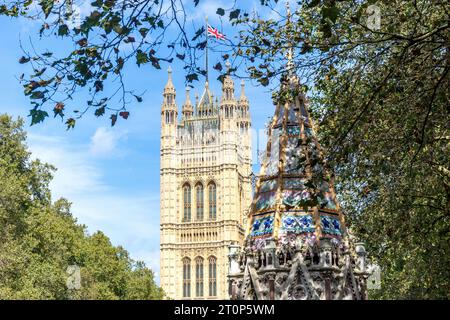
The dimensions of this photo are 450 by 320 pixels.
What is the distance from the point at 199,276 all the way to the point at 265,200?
322ft

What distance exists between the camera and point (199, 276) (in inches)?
4456

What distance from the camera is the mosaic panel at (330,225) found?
15609 millimetres

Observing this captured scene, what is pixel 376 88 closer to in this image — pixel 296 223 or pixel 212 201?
pixel 296 223

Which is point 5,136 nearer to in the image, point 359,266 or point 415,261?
point 415,261

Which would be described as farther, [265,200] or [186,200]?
[186,200]

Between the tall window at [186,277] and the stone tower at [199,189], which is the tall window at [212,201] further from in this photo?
the tall window at [186,277]

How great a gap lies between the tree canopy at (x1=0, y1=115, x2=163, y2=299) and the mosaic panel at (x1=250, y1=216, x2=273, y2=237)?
19.6 metres

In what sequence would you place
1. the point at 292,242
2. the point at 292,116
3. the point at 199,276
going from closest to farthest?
1. the point at 292,242
2. the point at 292,116
3. the point at 199,276

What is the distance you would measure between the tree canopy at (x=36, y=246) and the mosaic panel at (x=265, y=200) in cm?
1943

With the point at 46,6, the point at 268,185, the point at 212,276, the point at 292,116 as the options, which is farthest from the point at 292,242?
the point at 212,276

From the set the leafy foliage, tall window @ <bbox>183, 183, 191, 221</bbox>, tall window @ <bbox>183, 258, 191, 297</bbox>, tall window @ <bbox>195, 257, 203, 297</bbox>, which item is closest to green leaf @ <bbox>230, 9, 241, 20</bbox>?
the leafy foliage

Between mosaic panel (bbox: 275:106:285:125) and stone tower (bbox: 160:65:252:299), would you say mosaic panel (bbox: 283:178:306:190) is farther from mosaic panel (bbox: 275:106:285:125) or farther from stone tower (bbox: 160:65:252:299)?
stone tower (bbox: 160:65:252:299)

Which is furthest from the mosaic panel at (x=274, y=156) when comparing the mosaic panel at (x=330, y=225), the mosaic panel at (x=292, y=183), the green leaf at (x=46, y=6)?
the green leaf at (x=46, y=6)
